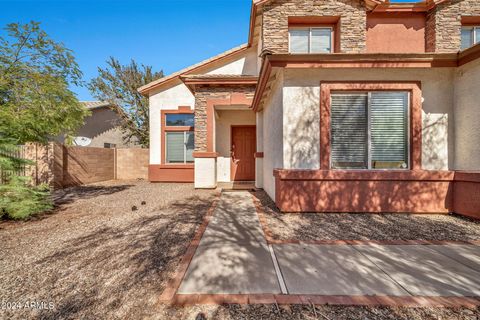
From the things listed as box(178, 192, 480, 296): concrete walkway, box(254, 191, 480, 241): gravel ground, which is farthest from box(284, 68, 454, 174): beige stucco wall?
box(178, 192, 480, 296): concrete walkway

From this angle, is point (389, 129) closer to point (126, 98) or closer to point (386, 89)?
point (386, 89)

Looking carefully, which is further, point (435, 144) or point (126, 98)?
point (126, 98)

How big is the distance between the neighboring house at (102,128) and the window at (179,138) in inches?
346

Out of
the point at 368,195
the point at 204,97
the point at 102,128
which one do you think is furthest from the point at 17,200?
the point at 102,128

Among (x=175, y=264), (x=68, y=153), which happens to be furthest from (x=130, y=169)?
(x=175, y=264)

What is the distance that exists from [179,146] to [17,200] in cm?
667

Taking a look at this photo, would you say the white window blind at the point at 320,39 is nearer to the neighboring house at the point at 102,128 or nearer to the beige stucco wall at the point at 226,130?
the beige stucco wall at the point at 226,130

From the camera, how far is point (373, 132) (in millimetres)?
4820

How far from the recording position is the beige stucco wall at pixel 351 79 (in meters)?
4.81

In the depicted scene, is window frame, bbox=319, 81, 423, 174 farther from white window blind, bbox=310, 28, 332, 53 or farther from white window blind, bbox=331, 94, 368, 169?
white window blind, bbox=310, 28, 332, 53

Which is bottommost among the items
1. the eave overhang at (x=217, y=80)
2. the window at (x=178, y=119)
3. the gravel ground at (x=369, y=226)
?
the gravel ground at (x=369, y=226)

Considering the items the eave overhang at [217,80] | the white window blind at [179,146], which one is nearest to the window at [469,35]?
the eave overhang at [217,80]

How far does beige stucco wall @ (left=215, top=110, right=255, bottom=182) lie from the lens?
34.1 feet

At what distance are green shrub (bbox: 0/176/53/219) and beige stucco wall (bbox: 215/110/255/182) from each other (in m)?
6.93
